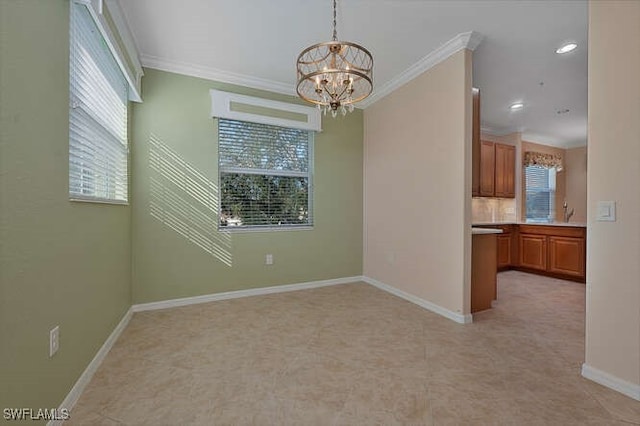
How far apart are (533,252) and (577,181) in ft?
8.77

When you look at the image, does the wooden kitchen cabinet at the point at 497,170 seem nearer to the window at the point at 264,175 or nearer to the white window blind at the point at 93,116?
the window at the point at 264,175

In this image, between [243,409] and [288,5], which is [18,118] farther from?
[288,5]

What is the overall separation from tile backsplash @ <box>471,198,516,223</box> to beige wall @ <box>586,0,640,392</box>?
3.77m

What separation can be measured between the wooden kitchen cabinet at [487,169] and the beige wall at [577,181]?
2.51 m

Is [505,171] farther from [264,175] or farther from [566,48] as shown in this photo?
[264,175]

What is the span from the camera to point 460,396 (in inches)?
62.7

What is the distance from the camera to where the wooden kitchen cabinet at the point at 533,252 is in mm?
4594

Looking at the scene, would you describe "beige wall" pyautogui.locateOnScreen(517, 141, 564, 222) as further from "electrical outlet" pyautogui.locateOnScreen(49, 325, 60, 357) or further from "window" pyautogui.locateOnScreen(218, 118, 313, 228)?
"electrical outlet" pyautogui.locateOnScreen(49, 325, 60, 357)

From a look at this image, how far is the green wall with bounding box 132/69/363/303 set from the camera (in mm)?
2945

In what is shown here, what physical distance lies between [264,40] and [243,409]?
9.70ft

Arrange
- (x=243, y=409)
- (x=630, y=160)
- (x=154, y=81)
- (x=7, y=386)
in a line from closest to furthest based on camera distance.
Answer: (x=7, y=386), (x=243, y=409), (x=630, y=160), (x=154, y=81)

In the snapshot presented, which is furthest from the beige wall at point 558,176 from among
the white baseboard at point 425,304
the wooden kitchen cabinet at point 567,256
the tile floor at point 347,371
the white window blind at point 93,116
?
the white window blind at point 93,116

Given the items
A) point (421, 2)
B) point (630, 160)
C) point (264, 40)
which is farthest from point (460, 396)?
point (264, 40)

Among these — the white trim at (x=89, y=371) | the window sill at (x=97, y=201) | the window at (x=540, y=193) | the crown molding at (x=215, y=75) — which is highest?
the crown molding at (x=215, y=75)
